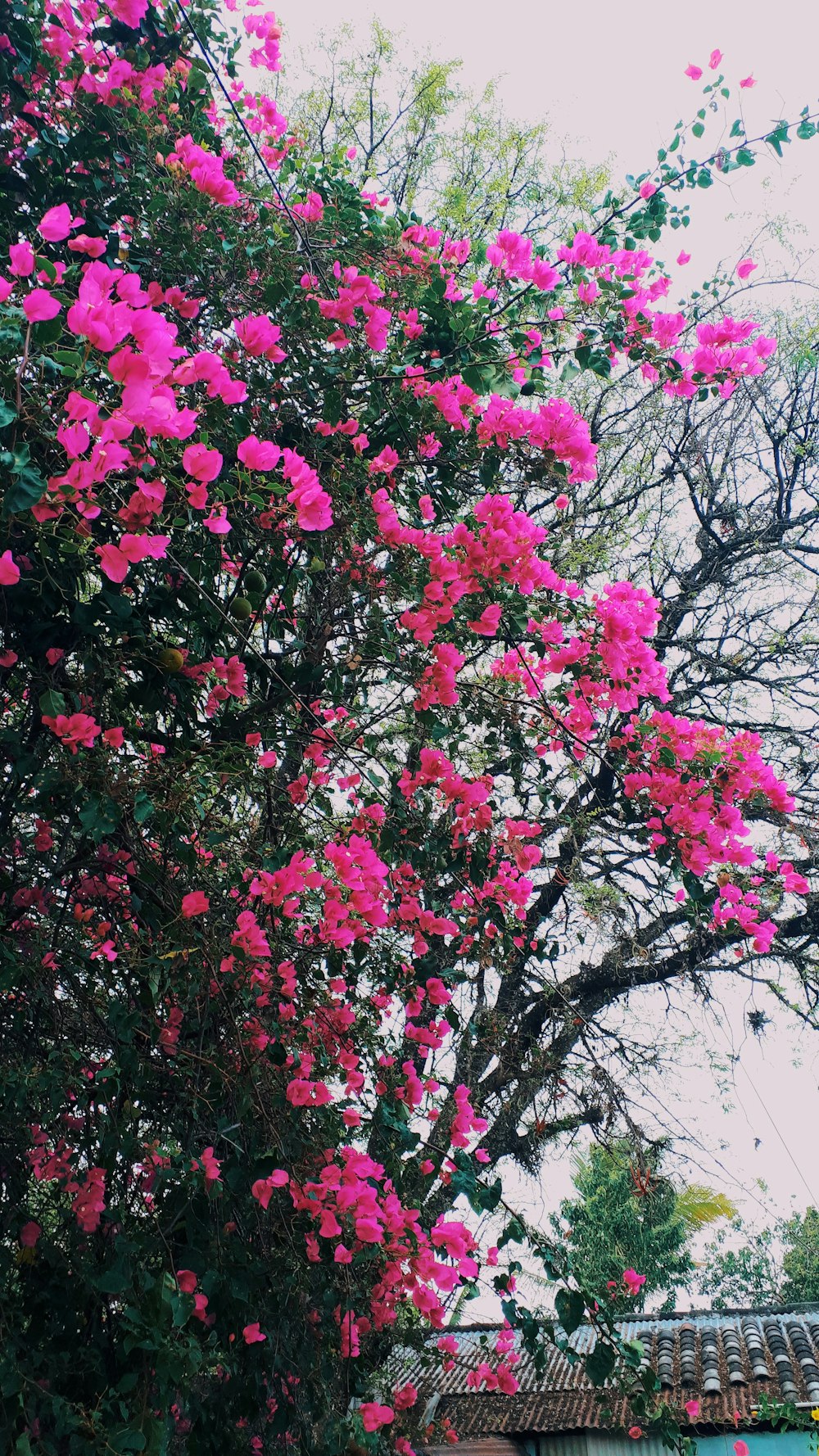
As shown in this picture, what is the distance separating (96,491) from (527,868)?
6.01 feet

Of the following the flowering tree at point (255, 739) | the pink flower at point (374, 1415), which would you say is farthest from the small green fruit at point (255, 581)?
the pink flower at point (374, 1415)

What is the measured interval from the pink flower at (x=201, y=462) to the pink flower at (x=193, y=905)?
2.82 ft

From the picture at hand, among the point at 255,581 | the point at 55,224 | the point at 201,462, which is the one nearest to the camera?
the point at 55,224

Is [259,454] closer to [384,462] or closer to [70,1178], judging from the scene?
[384,462]

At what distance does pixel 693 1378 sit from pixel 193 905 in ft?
23.8

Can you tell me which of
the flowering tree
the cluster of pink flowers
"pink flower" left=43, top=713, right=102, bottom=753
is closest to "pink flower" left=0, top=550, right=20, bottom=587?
the flowering tree

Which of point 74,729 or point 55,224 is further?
point 74,729

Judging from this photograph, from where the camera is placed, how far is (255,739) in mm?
2457

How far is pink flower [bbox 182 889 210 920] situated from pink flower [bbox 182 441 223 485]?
33.8 inches

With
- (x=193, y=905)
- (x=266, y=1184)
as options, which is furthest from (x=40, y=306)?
(x=266, y=1184)

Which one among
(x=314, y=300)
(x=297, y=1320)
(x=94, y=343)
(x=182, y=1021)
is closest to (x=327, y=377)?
(x=314, y=300)

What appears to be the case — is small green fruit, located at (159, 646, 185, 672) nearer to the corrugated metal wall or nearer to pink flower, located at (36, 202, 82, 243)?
pink flower, located at (36, 202, 82, 243)

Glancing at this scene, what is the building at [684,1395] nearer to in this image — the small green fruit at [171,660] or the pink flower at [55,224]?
the small green fruit at [171,660]

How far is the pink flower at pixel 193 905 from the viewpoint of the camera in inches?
84.4
